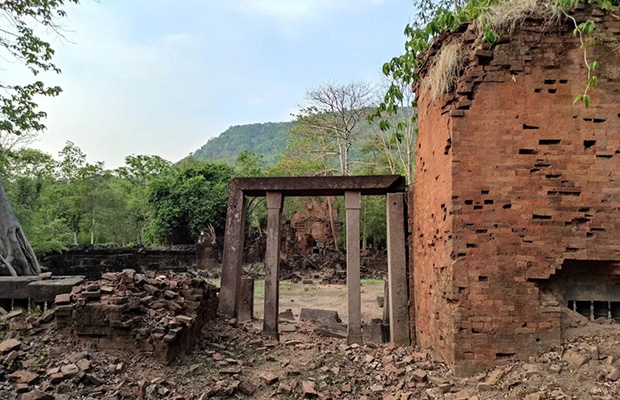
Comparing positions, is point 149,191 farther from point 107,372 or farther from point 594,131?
point 594,131

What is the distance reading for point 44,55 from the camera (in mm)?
9641

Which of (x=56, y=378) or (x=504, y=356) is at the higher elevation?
(x=504, y=356)

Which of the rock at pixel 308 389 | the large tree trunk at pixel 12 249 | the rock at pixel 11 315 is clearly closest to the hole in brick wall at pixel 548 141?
the rock at pixel 308 389

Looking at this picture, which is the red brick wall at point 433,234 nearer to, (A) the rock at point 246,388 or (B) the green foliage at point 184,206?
(A) the rock at point 246,388

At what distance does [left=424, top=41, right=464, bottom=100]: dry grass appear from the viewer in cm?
532

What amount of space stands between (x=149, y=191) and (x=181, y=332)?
23.7 m

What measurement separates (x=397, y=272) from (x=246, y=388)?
336 cm

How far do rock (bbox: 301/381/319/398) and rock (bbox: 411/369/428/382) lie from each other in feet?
4.03

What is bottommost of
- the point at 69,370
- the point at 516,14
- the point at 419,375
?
the point at 419,375

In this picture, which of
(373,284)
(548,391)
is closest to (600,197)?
(548,391)

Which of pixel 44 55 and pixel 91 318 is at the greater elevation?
pixel 44 55

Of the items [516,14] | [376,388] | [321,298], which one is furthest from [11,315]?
[321,298]

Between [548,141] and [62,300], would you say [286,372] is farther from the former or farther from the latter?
[548,141]

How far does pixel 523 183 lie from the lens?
498 cm
